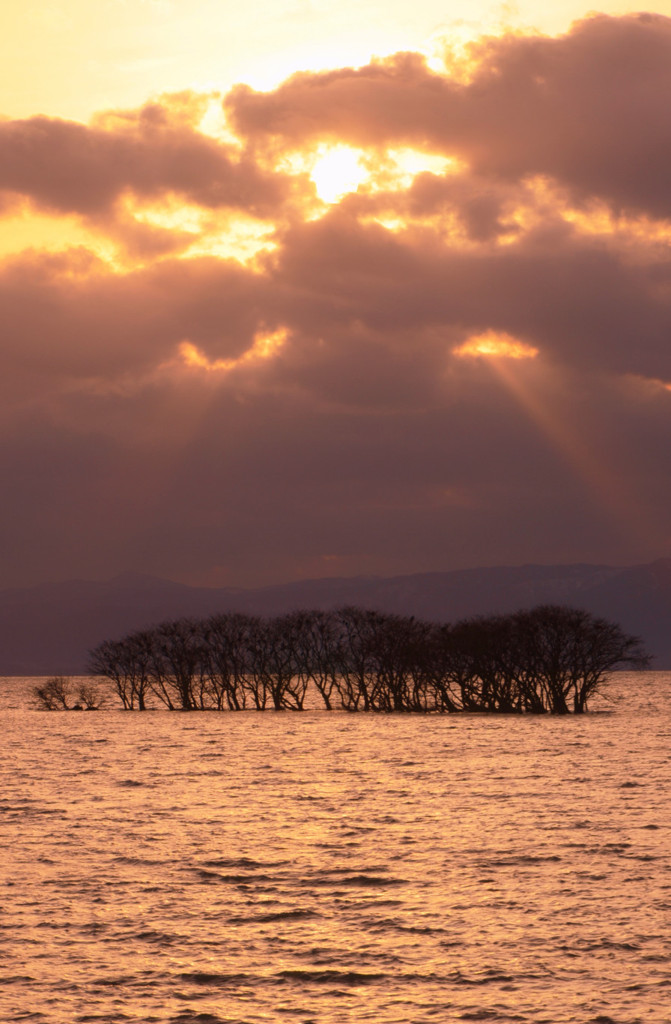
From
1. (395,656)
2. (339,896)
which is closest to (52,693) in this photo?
(395,656)

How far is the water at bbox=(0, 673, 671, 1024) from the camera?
1869 centimetres

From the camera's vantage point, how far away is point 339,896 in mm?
27109

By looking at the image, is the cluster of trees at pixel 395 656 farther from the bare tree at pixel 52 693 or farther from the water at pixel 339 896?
the water at pixel 339 896

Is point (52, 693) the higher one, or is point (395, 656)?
point (395, 656)

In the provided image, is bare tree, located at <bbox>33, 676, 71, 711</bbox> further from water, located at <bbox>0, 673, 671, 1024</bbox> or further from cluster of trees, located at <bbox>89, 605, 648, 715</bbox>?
water, located at <bbox>0, 673, 671, 1024</bbox>

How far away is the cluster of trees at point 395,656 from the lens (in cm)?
12000

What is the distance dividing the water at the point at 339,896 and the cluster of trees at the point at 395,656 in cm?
5815

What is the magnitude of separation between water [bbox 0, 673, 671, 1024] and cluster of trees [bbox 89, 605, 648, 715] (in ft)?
191

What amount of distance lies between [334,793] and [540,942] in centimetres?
2920

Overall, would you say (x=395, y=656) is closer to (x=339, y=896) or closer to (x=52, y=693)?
(x=52, y=693)

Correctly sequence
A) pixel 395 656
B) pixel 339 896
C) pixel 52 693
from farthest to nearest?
pixel 52 693
pixel 395 656
pixel 339 896

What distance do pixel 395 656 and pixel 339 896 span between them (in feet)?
367

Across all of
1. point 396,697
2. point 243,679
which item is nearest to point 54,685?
point 243,679

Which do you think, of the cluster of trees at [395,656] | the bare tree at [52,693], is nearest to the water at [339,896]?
the cluster of trees at [395,656]
